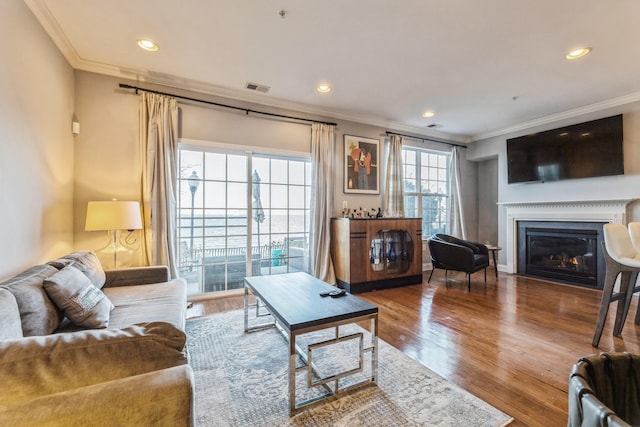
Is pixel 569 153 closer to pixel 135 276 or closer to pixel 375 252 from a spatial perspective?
pixel 375 252

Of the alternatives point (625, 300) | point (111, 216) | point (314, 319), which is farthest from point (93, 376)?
point (625, 300)

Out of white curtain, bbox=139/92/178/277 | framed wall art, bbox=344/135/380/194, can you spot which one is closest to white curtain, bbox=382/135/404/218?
framed wall art, bbox=344/135/380/194

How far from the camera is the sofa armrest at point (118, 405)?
2.54 feet

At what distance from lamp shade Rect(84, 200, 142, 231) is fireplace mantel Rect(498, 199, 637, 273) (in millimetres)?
5746

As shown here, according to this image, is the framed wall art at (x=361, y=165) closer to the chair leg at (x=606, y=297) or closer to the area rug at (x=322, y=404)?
the area rug at (x=322, y=404)

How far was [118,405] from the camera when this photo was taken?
0.82m

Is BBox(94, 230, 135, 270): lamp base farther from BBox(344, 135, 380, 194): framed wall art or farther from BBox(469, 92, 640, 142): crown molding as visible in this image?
BBox(469, 92, 640, 142): crown molding

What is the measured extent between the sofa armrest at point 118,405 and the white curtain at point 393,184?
422 centimetres

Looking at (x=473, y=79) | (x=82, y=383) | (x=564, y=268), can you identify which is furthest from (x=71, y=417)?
(x=564, y=268)

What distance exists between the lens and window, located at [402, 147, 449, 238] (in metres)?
5.35

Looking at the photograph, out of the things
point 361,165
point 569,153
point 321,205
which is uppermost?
point 569,153

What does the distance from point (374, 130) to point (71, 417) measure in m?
4.71

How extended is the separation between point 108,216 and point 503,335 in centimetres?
376

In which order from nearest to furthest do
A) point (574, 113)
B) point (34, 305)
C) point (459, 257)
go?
point (34, 305), point (459, 257), point (574, 113)
